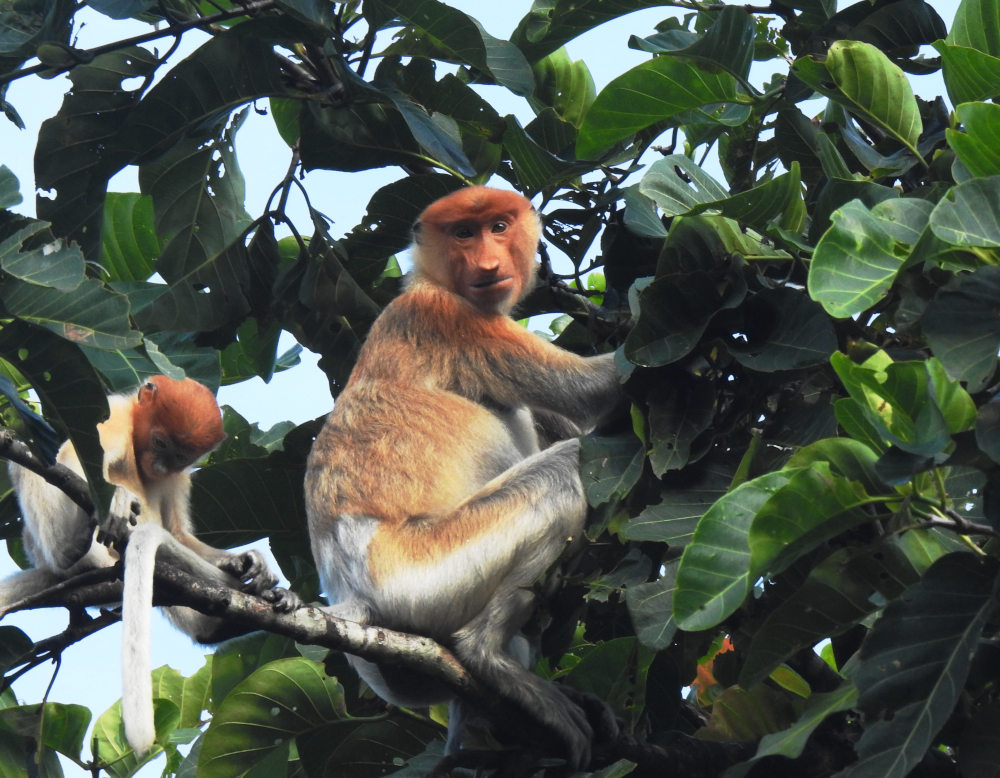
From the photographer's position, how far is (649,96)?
9.86ft

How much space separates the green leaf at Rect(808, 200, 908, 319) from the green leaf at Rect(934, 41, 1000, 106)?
1.79ft

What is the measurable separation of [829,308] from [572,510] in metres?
1.47

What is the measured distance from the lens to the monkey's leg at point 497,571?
3.09 m

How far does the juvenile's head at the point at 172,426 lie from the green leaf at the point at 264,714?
174 centimetres

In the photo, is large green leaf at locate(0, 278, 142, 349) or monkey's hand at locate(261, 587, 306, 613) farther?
large green leaf at locate(0, 278, 142, 349)

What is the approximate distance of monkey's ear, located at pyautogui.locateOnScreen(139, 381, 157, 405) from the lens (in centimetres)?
488


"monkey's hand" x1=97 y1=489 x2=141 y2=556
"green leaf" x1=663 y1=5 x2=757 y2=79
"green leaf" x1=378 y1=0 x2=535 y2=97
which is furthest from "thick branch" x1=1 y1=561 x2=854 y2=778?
"green leaf" x1=378 y1=0 x2=535 y2=97

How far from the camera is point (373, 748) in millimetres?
3471

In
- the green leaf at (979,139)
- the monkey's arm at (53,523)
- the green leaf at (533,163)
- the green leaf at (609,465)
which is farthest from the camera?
the monkey's arm at (53,523)

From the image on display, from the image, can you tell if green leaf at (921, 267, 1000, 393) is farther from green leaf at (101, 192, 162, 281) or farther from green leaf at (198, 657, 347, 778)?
green leaf at (101, 192, 162, 281)

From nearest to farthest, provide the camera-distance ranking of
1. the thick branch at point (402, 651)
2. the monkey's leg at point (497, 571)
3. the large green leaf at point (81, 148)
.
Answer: the thick branch at point (402, 651) → the monkey's leg at point (497, 571) → the large green leaf at point (81, 148)

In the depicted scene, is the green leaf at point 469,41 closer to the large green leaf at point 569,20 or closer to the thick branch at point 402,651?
the large green leaf at point 569,20

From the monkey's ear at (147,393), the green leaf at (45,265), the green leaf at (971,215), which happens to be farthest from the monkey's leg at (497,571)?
the monkey's ear at (147,393)

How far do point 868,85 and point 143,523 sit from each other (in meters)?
2.38
